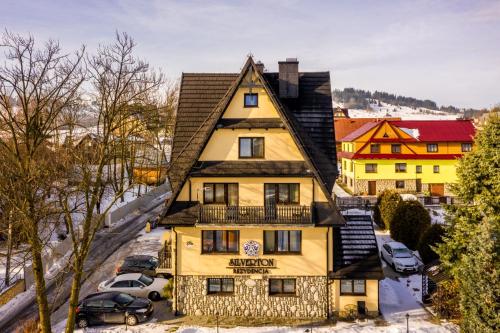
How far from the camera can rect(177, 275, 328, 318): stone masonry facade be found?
21.7m

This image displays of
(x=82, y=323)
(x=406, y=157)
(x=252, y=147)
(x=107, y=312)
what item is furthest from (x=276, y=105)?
(x=406, y=157)

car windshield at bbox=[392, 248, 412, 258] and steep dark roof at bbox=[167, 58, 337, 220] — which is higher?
steep dark roof at bbox=[167, 58, 337, 220]

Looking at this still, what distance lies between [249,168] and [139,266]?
12016 mm

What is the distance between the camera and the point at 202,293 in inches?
867

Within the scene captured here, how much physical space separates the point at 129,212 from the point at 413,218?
31192 mm

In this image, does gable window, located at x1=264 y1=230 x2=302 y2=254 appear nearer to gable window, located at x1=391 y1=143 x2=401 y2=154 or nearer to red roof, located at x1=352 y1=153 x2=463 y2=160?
red roof, located at x1=352 y1=153 x2=463 y2=160

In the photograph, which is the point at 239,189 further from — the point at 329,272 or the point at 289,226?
the point at 329,272

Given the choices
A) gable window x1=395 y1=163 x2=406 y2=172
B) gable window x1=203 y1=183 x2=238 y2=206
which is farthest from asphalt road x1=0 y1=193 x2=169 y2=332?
gable window x1=395 y1=163 x2=406 y2=172

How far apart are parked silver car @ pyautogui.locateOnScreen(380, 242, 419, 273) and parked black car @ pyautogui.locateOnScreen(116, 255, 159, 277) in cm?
1623

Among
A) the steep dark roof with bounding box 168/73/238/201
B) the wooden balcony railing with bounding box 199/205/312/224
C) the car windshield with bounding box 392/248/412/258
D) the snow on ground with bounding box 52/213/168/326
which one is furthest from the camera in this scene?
the car windshield with bounding box 392/248/412/258

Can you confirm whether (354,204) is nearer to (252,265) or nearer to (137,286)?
(252,265)

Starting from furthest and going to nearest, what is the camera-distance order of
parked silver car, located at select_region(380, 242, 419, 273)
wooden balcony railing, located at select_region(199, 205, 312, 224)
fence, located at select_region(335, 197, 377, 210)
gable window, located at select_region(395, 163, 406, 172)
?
gable window, located at select_region(395, 163, 406, 172) < fence, located at select_region(335, 197, 377, 210) < parked silver car, located at select_region(380, 242, 419, 273) < wooden balcony railing, located at select_region(199, 205, 312, 224)

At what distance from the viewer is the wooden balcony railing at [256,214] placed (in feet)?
68.6

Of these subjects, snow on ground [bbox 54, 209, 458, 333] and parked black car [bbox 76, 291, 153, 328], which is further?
parked black car [bbox 76, 291, 153, 328]
